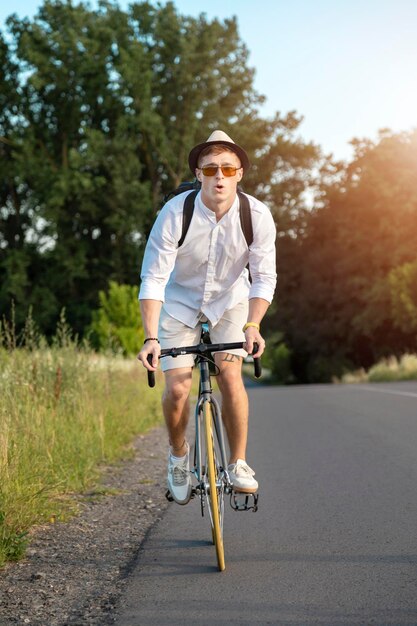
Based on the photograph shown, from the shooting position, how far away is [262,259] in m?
5.52

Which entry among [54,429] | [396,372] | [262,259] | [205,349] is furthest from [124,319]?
[205,349]

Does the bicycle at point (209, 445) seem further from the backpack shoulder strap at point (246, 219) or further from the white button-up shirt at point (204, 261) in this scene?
the backpack shoulder strap at point (246, 219)

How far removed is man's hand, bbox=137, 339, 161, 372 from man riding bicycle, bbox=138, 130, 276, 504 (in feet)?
0.27

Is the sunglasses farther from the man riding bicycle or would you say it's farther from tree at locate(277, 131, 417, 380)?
tree at locate(277, 131, 417, 380)

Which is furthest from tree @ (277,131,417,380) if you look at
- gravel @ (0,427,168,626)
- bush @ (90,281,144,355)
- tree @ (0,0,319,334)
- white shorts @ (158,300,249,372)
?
white shorts @ (158,300,249,372)

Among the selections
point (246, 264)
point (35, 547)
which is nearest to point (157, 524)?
point (35, 547)

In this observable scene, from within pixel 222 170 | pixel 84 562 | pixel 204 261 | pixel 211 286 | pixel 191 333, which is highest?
pixel 222 170

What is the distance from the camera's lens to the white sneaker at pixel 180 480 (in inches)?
223

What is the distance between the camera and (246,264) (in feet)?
18.7

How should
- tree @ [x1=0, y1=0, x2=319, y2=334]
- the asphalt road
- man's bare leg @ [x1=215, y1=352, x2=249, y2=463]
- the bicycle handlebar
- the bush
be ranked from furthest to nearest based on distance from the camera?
tree @ [x1=0, y1=0, x2=319, y2=334], the bush, man's bare leg @ [x1=215, y1=352, x2=249, y2=463], the bicycle handlebar, the asphalt road

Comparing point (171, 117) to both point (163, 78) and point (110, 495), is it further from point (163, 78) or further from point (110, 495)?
point (110, 495)

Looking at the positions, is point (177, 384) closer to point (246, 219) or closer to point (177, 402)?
point (177, 402)

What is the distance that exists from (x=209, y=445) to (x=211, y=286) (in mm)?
928

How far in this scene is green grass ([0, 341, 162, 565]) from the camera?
618cm
